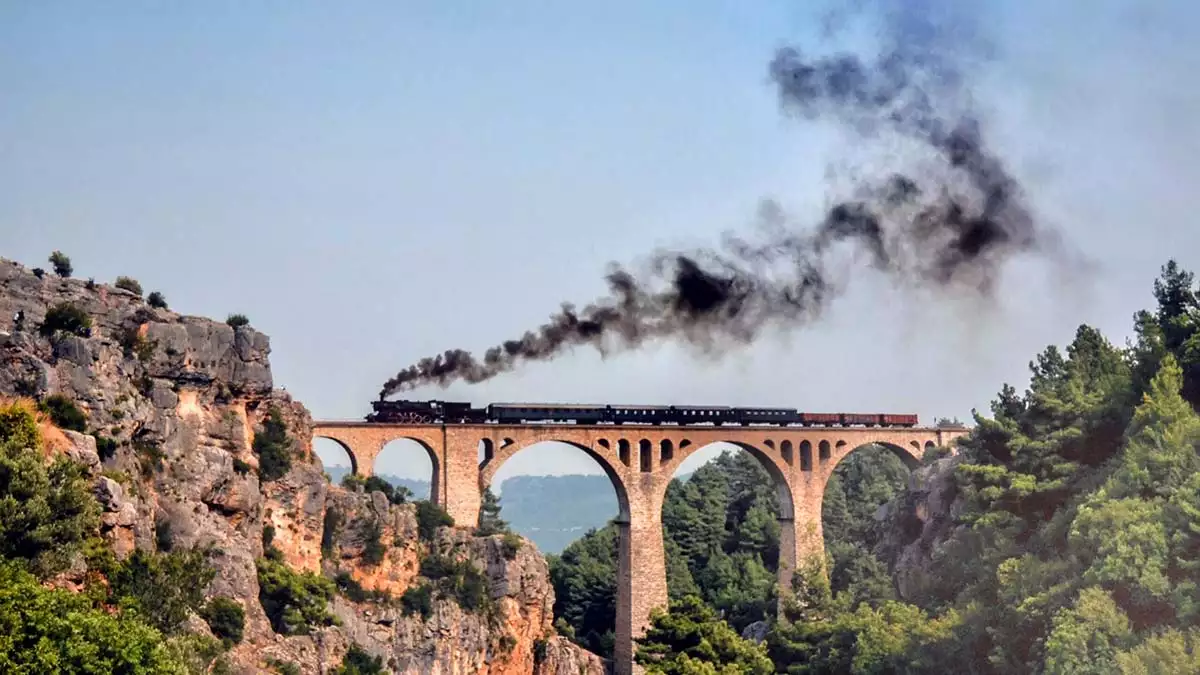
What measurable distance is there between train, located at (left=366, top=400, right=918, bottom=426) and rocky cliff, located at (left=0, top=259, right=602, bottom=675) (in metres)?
4.29

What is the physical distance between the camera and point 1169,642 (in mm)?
24719

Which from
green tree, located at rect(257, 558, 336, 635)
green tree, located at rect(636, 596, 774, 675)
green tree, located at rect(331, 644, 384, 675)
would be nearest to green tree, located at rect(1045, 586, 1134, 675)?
green tree, located at rect(636, 596, 774, 675)

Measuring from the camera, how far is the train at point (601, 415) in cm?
4697

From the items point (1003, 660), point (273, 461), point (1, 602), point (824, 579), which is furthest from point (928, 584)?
point (1, 602)

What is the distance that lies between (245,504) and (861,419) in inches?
1401

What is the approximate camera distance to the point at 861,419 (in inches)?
2355

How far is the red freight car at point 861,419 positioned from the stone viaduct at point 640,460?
101 cm

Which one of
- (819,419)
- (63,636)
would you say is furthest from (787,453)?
(63,636)

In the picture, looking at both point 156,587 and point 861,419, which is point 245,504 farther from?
point 861,419

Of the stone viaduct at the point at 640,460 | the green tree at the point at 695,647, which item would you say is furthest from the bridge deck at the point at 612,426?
the green tree at the point at 695,647

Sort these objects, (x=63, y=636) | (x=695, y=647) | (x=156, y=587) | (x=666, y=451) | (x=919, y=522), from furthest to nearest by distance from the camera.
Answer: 1. (x=919, y=522)
2. (x=666, y=451)
3. (x=695, y=647)
4. (x=156, y=587)
5. (x=63, y=636)

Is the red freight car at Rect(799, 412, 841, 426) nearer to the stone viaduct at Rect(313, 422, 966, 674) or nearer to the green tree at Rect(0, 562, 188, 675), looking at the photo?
the stone viaduct at Rect(313, 422, 966, 674)

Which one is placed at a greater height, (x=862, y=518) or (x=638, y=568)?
(x=862, y=518)

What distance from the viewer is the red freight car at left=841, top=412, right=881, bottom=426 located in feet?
193
